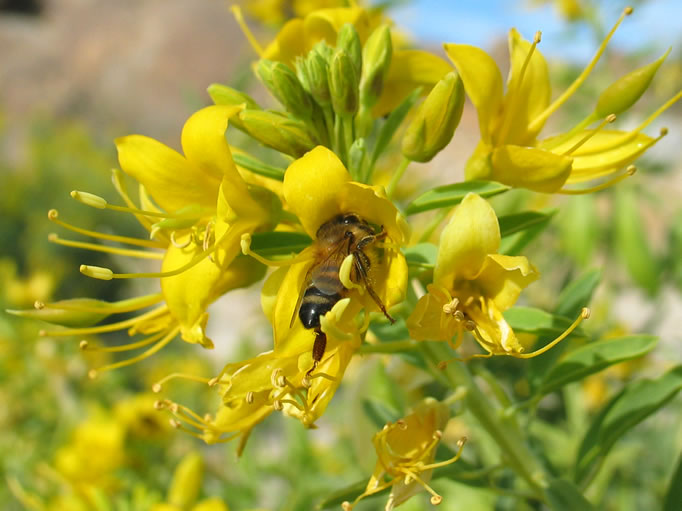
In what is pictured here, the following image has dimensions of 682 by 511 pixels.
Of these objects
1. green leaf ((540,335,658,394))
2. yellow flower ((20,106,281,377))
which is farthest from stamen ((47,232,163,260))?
green leaf ((540,335,658,394))

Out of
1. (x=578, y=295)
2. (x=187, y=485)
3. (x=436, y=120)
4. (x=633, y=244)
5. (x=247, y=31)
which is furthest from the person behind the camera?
(x=633, y=244)

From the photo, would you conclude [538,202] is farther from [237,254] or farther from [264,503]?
[237,254]

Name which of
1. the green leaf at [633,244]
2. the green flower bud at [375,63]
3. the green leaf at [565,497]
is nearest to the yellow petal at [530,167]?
the green flower bud at [375,63]

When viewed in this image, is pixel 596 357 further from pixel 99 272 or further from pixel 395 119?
pixel 99 272

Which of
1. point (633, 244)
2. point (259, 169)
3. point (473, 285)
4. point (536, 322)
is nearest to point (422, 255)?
point (473, 285)

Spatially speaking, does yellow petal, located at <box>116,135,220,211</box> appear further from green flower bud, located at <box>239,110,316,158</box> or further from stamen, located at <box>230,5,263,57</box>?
stamen, located at <box>230,5,263,57</box>

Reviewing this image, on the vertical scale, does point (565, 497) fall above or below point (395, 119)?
below

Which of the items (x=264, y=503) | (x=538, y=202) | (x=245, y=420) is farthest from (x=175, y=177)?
(x=538, y=202)
